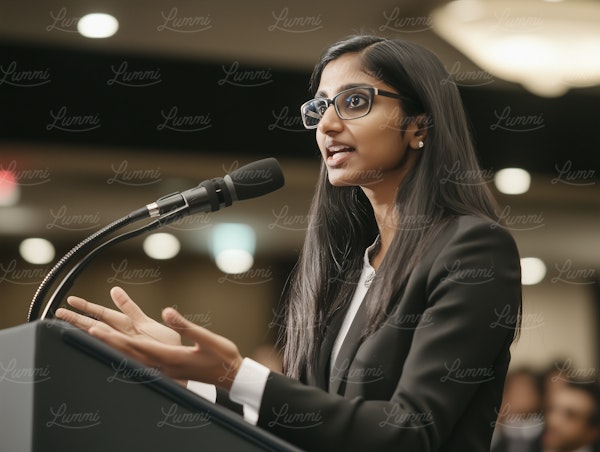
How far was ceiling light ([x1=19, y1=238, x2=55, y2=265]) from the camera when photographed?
250 inches

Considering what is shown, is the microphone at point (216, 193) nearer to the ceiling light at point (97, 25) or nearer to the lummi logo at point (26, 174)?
the ceiling light at point (97, 25)

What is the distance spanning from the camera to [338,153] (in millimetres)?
1438

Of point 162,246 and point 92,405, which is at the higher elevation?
point 162,246

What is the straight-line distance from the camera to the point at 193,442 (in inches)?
34.2

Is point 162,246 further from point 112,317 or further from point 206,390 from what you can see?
point 112,317

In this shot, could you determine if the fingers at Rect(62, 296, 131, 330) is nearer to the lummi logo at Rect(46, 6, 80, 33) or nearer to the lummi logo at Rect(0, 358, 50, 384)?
the lummi logo at Rect(0, 358, 50, 384)

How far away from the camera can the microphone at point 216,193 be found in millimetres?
1180

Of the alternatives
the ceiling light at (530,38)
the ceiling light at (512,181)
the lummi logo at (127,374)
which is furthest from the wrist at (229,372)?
the ceiling light at (512,181)

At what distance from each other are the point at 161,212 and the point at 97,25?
3.23 metres

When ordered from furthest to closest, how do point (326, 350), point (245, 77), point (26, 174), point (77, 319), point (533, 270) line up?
1. point (533, 270)
2. point (26, 174)
3. point (245, 77)
4. point (326, 350)
5. point (77, 319)

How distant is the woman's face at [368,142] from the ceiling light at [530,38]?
2.93 meters

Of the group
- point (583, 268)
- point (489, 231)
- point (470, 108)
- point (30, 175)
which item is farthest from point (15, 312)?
point (489, 231)

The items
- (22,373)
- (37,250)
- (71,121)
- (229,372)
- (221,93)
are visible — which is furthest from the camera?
(37,250)

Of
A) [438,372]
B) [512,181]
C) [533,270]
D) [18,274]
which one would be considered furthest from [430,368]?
[533,270]
